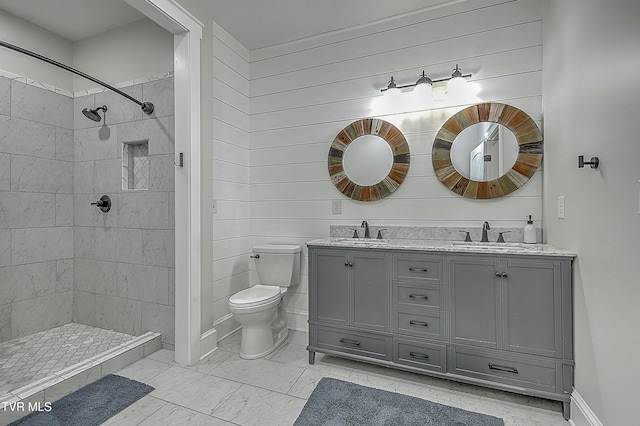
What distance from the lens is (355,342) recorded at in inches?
86.5

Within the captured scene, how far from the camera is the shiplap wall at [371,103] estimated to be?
225 cm

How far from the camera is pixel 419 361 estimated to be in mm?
2021

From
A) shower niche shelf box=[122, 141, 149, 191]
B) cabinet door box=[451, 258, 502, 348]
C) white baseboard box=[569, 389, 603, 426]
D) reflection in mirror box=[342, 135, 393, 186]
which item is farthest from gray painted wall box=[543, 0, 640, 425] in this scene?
shower niche shelf box=[122, 141, 149, 191]

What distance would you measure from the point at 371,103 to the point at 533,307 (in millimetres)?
1929

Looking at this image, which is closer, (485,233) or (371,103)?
(485,233)

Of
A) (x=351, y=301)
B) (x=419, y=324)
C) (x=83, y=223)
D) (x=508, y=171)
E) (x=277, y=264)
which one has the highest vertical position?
(x=508, y=171)

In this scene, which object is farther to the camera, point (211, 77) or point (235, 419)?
point (211, 77)

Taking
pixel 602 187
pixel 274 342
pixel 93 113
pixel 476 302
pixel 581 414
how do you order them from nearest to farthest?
pixel 602 187, pixel 581 414, pixel 476 302, pixel 274 342, pixel 93 113

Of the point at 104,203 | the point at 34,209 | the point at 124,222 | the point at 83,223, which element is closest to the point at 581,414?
the point at 124,222

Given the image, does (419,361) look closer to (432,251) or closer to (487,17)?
(432,251)

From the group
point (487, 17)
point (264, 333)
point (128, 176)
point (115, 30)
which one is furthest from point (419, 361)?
point (115, 30)

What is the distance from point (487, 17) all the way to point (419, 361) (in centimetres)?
A: 255

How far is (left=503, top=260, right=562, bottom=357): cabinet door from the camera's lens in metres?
1.71

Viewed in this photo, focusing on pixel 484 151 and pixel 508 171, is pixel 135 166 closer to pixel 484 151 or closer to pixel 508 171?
pixel 484 151
